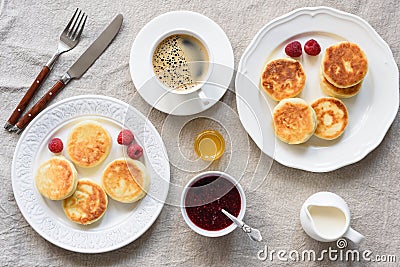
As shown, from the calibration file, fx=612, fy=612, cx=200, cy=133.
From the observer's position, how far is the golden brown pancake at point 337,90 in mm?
1781

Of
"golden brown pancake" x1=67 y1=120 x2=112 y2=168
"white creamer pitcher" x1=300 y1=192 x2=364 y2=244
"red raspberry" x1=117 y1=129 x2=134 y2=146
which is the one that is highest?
"white creamer pitcher" x1=300 y1=192 x2=364 y2=244

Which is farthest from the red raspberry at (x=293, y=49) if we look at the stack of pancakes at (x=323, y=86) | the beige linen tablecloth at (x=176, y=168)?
the beige linen tablecloth at (x=176, y=168)

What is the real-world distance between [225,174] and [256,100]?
0.79 ft

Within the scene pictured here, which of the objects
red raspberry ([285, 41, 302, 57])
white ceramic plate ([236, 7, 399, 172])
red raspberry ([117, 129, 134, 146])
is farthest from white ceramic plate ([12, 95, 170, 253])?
red raspberry ([285, 41, 302, 57])

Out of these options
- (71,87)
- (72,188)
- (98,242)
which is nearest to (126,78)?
(71,87)

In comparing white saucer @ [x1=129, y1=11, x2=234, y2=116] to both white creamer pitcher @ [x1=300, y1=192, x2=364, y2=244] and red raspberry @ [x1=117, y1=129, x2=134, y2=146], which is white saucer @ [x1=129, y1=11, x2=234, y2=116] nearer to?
red raspberry @ [x1=117, y1=129, x2=134, y2=146]

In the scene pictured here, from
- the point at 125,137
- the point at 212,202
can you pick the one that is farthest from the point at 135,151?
the point at 212,202

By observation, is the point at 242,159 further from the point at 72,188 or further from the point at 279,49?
the point at 72,188

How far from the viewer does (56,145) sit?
1.76 metres

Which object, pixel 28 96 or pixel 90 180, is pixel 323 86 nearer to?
pixel 90 180

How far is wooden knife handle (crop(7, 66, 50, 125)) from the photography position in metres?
1.79

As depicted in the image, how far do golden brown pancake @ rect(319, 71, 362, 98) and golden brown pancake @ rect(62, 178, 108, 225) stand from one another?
719mm

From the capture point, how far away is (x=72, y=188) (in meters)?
1.73

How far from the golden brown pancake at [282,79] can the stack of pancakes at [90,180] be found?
1.42 ft
